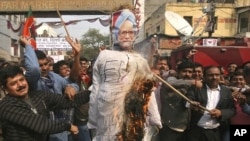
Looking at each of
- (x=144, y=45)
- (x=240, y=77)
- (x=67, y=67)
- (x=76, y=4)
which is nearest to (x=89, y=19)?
(x=76, y=4)

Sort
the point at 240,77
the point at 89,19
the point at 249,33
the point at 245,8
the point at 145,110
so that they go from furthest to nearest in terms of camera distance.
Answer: the point at 245,8 → the point at 249,33 → the point at 89,19 → the point at 240,77 → the point at 145,110

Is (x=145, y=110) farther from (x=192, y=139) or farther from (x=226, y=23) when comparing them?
(x=226, y=23)

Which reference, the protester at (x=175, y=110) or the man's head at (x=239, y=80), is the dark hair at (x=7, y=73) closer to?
the protester at (x=175, y=110)

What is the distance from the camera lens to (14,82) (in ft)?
12.2

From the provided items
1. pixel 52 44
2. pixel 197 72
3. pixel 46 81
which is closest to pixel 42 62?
pixel 46 81

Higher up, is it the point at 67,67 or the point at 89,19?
the point at 89,19

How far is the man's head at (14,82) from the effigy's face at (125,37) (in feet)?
2.92

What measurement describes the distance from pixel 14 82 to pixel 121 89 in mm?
884

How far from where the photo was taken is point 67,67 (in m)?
6.71

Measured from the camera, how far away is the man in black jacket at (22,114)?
358 centimetres

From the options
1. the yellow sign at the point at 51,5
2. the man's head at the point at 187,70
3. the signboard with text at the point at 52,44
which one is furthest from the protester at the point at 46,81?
the yellow sign at the point at 51,5

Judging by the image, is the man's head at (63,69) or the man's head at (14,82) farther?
the man's head at (63,69)

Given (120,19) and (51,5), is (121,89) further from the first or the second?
(51,5)

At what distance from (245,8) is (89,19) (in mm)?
13669
